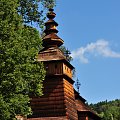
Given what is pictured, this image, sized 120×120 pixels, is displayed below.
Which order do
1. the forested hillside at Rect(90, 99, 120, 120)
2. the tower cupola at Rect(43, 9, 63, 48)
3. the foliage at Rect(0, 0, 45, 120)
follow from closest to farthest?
the foliage at Rect(0, 0, 45, 120) < the tower cupola at Rect(43, 9, 63, 48) < the forested hillside at Rect(90, 99, 120, 120)

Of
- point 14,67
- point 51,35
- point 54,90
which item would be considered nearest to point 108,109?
point 51,35

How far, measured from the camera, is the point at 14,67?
68.1ft

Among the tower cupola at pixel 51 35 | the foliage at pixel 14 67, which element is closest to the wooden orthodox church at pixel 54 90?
the tower cupola at pixel 51 35

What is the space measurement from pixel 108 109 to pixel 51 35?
122 meters

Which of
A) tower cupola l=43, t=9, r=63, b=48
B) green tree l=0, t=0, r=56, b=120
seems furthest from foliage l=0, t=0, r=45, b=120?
tower cupola l=43, t=9, r=63, b=48

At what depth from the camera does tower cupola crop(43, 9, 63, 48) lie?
35812 mm

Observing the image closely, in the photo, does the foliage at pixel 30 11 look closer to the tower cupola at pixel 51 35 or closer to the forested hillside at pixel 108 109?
the tower cupola at pixel 51 35

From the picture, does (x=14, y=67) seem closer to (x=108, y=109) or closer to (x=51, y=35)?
(x=51, y=35)

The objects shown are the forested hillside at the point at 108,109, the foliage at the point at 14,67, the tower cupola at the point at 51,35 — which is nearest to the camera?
the foliage at the point at 14,67

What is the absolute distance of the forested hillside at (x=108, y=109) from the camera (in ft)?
396

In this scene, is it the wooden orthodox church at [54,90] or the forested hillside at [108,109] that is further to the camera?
the forested hillside at [108,109]

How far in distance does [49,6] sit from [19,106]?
10.5 m

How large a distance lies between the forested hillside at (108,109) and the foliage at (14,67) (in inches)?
3330

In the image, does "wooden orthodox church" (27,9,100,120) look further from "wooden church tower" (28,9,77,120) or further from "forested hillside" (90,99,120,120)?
"forested hillside" (90,99,120,120)
